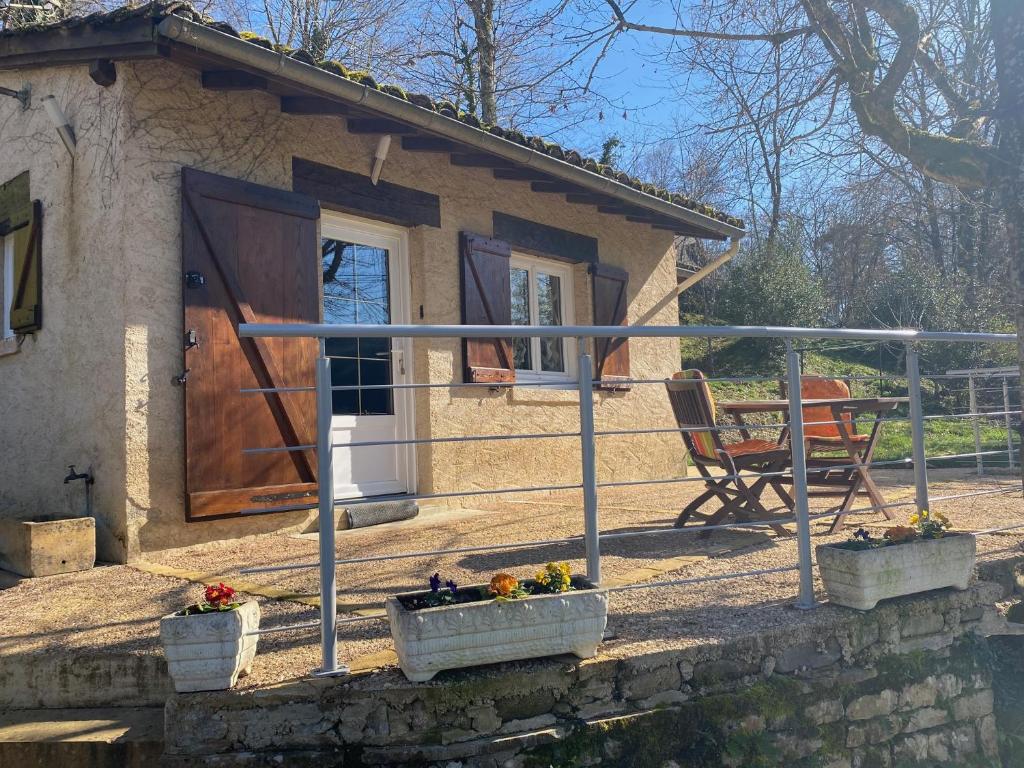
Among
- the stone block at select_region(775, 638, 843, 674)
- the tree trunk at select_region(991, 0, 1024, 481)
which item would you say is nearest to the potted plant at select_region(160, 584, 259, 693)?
the stone block at select_region(775, 638, 843, 674)

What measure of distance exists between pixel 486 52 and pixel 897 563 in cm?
939

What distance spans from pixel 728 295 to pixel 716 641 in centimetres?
1365

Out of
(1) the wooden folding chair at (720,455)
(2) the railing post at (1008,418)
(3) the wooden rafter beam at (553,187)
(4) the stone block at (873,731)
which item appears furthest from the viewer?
(3) the wooden rafter beam at (553,187)

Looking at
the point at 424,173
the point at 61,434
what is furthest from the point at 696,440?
the point at 61,434

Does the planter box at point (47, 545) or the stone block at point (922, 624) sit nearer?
the stone block at point (922, 624)

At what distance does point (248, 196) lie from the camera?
457 cm

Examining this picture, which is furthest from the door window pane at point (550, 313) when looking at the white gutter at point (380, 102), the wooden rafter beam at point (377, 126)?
the wooden rafter beam at point (377, 126)

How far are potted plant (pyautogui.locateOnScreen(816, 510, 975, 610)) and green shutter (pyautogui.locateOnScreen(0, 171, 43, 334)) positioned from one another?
468 cm

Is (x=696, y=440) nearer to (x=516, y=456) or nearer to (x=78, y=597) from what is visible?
(x=516, y=456)

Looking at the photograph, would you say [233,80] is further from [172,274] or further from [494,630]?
[494,630]

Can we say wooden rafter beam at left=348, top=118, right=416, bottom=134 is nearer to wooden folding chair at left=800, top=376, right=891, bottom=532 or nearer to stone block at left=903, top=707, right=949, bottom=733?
wooden folding chair at left=800, top=376, right=891, bottom=532

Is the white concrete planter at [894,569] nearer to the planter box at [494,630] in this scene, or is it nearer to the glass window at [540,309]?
the planter box at [494,630]

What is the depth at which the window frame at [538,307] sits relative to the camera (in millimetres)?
6715

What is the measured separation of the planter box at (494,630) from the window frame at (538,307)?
4.31 meters
